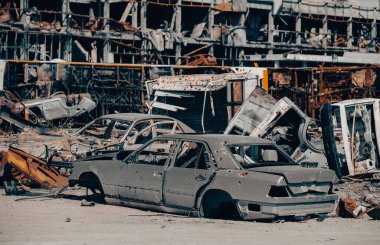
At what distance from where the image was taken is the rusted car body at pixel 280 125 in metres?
19.4

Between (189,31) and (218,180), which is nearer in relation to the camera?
(218,180)

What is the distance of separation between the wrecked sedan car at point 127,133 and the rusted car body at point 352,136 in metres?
3.04

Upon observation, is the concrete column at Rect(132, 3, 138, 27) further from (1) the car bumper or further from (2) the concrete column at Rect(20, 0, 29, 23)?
(1) the car bumper

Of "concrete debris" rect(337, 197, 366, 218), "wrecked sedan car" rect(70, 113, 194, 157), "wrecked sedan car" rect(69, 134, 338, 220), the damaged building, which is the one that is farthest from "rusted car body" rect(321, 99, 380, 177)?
the damaged building

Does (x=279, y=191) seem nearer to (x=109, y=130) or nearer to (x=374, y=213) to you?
(x=374, y=213)

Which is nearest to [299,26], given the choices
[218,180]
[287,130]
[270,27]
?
[270,27]

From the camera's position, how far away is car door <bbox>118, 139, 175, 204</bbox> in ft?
42.9

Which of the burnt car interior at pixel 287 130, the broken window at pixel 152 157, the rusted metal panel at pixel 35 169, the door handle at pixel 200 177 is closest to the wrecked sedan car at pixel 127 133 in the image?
the rusted metal panel at pixel 35 169

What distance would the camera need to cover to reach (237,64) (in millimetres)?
61281

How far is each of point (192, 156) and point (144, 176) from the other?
34.5 inches

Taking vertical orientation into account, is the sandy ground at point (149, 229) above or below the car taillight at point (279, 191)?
below

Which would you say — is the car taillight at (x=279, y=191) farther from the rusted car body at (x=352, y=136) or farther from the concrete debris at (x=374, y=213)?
the rusted car body at (x=352, y=136)

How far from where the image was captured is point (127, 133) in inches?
683

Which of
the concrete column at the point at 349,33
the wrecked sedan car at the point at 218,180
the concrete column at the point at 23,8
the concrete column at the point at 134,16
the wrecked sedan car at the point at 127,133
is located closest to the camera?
the wrecked sedan car at the point at 218,180
